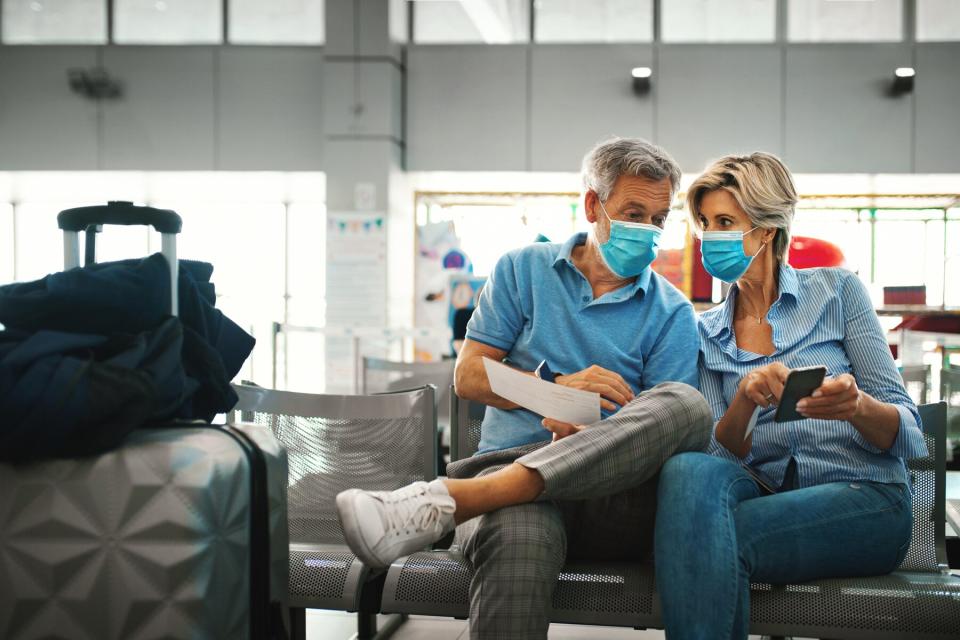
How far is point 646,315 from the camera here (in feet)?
6.34

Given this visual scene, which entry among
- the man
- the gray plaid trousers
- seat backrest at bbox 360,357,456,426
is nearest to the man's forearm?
the man

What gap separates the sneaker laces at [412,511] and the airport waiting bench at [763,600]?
0.21 metres

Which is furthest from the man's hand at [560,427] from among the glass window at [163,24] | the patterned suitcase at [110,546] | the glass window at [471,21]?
the glass window at [163,24]

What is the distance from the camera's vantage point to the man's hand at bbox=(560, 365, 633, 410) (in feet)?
5.53

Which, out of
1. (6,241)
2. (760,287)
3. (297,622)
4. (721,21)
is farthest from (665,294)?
(6,241)

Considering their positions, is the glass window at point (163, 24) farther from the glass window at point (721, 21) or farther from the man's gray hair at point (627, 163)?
the man's gray hair at point (627, 163)

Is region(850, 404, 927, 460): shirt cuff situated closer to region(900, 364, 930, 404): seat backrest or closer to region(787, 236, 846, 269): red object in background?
region(900, 364, 930, 404): seat backrest

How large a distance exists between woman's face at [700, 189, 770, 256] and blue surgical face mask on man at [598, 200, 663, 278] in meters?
0.12

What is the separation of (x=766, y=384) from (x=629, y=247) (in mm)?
463

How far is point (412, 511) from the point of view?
4.69ft

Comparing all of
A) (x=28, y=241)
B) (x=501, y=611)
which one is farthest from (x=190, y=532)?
(x=28, y=241)

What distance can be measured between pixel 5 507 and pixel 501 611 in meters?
0.74

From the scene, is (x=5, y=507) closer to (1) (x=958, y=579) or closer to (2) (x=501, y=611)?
(2) (x=501, y=611)

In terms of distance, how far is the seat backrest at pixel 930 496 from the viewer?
177 cm
